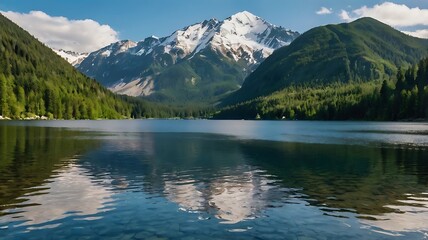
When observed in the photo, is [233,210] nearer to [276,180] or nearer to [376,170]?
[276,180]

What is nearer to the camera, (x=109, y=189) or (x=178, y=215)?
(x=178, y=215)

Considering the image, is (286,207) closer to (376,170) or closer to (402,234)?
(402,234)

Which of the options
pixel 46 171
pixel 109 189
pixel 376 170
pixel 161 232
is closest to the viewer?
pixel 161 232

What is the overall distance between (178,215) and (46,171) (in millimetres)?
26025

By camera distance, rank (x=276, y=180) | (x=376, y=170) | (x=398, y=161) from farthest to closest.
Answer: (x=398, y=161), (x=376, y=170), (x=276, y=180)

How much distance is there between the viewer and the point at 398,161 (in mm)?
62594

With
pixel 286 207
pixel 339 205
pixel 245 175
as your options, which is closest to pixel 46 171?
pixel 245 175

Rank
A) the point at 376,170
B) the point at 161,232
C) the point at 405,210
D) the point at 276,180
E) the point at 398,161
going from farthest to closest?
the point at 398,161 → the point at 376,170 → the point at 276,180 → the point at 405,210 → the point at 161,232

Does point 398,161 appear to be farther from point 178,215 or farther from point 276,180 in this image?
point 178,215

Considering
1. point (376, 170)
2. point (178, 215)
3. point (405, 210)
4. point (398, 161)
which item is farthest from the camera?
point (398, 161)

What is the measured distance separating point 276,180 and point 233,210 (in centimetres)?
1507

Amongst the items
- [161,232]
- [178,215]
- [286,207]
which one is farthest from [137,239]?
[286,207]

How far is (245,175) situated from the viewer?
47.9 meters

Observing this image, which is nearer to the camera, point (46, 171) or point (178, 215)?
point (178, 215)
